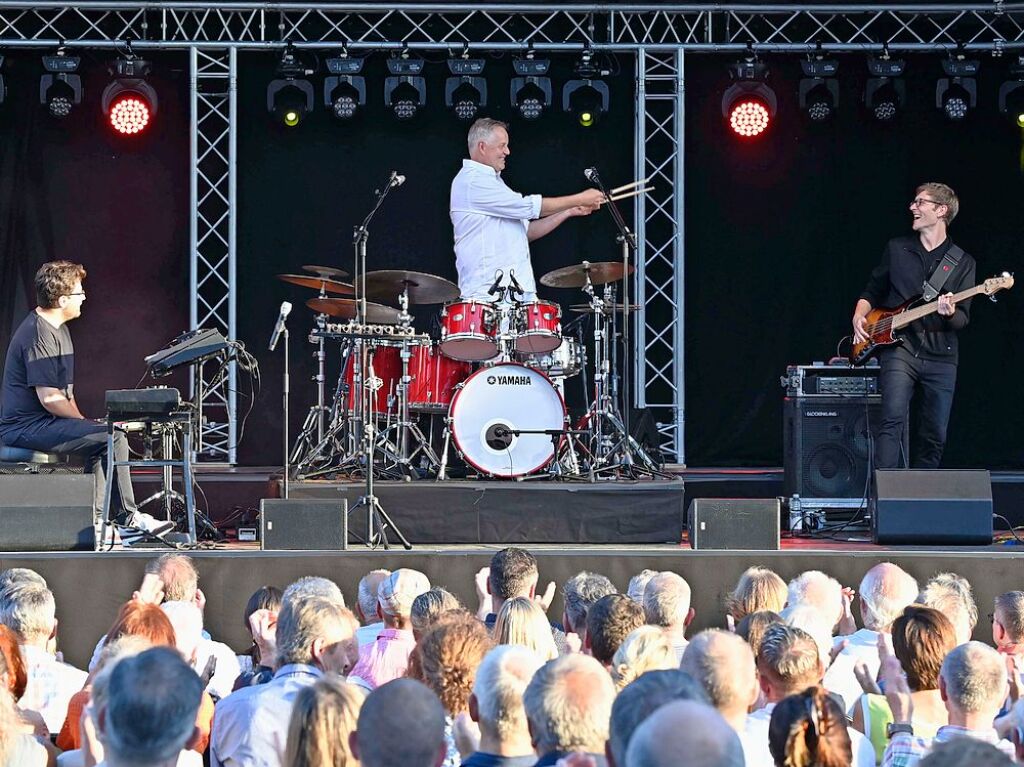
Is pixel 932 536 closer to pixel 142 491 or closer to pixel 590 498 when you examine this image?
pixel 590 498

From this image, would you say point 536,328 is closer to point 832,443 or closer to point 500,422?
A: point 500,422

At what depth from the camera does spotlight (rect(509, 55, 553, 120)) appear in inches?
460

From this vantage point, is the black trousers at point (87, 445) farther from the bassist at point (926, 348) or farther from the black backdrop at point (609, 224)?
the bassist at point (926, 348)

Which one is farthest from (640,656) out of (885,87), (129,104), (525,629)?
(129,104)

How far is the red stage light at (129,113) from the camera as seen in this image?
38.7ft

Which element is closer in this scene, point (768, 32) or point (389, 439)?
point (389, 439)

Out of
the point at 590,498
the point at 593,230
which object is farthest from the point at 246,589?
the point at 593,230

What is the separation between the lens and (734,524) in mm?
7965

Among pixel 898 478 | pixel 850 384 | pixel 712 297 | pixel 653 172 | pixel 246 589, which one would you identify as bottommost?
pixel 246 589

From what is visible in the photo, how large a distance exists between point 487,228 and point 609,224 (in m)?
2.32

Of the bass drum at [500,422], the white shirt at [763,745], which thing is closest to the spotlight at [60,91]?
the bass drum at [500,422]

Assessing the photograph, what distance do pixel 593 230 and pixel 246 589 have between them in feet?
20.4

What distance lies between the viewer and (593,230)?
12.7 m

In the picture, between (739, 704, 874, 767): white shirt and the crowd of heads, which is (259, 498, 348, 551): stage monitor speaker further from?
(739, 704, 874, 767): white shirt
